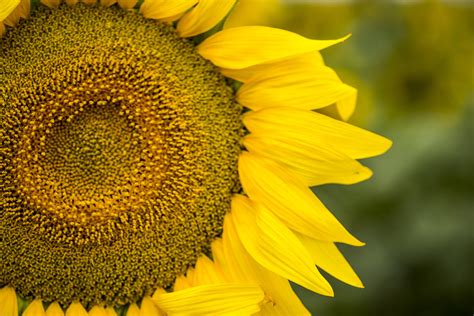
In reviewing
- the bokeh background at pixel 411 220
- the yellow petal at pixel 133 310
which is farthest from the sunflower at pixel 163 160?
the bokeh background at pixel 411 220

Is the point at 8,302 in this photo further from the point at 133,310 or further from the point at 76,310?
the point at 133,310

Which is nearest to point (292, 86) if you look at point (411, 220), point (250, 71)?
point (250, 71)

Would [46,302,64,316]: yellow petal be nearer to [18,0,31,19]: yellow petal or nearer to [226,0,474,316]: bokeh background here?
[18,0,31,19]: yellow petal

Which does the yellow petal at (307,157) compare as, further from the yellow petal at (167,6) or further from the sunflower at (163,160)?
the yellow petal at (167,6)

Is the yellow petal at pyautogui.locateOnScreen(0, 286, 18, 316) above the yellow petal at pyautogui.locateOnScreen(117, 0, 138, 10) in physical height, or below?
below

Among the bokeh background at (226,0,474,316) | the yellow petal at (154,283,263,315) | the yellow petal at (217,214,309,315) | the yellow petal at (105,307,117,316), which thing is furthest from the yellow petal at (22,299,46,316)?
the bokeh background at (226,0,474,316)

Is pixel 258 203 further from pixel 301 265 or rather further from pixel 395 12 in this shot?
pixel 395 12

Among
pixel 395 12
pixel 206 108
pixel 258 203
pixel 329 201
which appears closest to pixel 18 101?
pixel 206 108
